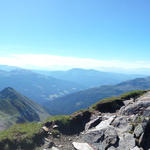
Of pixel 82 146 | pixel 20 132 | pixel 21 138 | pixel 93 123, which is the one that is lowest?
pixel 82 146

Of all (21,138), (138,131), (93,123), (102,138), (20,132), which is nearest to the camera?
(138,131)

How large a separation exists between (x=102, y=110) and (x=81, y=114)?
324cm

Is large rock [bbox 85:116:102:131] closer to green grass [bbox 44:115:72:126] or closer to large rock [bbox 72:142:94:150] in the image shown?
green grass [bbox 44:115:72:126]

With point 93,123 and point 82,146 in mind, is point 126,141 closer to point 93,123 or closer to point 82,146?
point 82,146

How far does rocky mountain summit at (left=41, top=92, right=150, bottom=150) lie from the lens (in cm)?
1147

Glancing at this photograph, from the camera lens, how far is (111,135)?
12.5 metres

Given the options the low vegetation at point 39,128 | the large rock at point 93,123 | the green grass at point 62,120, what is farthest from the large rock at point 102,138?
the green grass at point 62,120

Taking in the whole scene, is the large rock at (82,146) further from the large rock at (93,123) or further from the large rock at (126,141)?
the large rock at (93,123)

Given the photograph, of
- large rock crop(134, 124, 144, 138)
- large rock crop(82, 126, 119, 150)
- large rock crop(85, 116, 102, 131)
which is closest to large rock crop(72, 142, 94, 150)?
large rock crop(82, 126, 119, 150)

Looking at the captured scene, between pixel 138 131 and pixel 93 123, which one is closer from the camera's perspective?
pixel 138 131

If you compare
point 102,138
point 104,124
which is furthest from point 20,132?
point 104,124

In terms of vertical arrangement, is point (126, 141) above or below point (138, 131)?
below

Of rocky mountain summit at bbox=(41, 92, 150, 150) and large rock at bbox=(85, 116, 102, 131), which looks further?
large rock at bbox=(85, 116, 102, 131)

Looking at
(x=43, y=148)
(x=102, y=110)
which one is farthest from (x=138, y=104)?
(x=43, y=148)
